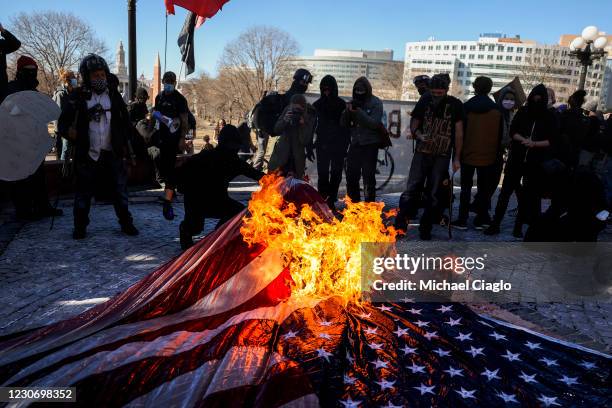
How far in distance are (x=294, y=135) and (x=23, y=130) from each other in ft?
11.0

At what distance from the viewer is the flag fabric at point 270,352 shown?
230cm

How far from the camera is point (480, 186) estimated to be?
6.94 m

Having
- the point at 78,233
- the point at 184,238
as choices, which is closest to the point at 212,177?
the point at 184,238

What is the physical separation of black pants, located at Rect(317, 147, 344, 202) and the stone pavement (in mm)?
1599

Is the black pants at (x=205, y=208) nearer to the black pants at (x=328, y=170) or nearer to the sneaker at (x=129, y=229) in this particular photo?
the sneaker at (x=129, y=229)

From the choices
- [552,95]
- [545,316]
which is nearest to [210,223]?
[545,316]

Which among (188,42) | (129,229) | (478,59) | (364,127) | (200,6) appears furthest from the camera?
(478,59)

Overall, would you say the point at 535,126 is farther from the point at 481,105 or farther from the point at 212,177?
the point at 212,177

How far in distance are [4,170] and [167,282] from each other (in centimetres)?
382

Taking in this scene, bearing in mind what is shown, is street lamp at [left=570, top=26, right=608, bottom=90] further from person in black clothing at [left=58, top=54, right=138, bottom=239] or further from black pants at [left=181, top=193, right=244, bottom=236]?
person in black clothing at [left=58, top=54, right=138, bottom=239]

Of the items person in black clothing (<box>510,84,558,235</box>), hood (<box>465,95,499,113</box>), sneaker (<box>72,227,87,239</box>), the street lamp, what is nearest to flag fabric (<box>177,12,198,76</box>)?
sneaker (<box>72,227,87,239</box>)

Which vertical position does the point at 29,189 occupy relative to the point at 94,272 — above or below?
above

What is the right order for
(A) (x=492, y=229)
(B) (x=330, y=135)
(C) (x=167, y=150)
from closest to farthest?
(A) (x=492, y=229) < (B) (x=330, y=135) < (C) (x=167, y=150)

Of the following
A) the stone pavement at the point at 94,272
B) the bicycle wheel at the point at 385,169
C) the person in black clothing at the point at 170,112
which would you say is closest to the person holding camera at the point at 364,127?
the stone pavement at the point at 94,272
